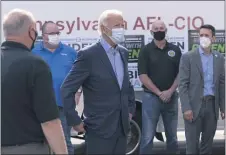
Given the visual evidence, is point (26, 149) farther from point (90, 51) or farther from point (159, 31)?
point (159, 31)

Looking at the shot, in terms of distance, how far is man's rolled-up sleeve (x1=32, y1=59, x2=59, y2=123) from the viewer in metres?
3.46

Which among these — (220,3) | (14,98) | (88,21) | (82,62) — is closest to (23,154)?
(14,98)

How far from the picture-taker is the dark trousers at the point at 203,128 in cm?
662

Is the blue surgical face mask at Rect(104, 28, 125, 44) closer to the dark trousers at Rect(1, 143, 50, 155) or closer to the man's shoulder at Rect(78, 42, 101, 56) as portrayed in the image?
the man's shoulder at Rect(78, 42, 101, 56)

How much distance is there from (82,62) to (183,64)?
2.21 meters

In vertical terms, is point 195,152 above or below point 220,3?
below

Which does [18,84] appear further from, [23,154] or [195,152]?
[195,152]

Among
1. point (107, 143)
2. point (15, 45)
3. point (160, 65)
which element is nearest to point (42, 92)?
point (15, 45)

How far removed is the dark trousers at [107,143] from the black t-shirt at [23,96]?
1333mm

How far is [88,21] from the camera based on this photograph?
8289mm

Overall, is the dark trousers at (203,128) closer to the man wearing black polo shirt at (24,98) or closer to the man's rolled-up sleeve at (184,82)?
the man's rolled-up sleeve at (184,82)

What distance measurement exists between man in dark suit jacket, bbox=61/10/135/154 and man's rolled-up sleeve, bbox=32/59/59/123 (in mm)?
1277

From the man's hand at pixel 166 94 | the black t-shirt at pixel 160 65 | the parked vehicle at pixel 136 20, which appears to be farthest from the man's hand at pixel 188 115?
the parked vehicle at pixel 136 20

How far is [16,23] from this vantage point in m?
3.59
